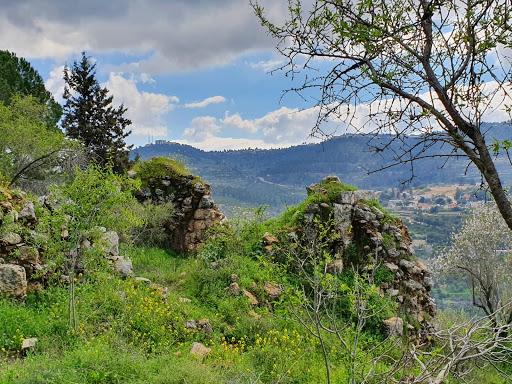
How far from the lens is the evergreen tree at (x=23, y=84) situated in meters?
22.2

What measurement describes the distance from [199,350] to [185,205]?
8.58 m

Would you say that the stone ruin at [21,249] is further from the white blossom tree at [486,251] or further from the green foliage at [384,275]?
the white blossom tree at [486,251]

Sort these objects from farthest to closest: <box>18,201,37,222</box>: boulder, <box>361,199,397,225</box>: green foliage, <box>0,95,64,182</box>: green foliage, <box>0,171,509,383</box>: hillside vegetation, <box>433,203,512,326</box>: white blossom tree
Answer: <box>0,95,64,182</box>: green foliage, <box>433,203,512,326</box>: white blossom tree, <box>361,199,397,225</box>: green foliage, <box>18,201,37,222</box>: boulder, <box>0,171,509,383</box>: hillside vegetation

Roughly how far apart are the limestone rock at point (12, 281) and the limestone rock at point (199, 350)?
363cm

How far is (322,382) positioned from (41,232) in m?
5.97

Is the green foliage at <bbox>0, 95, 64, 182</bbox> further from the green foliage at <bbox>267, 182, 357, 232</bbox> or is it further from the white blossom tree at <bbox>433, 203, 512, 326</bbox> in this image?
the white blossom tree at <bbox>433, 203, 512, 326</bbox>

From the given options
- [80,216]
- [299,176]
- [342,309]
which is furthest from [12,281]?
[299,176]

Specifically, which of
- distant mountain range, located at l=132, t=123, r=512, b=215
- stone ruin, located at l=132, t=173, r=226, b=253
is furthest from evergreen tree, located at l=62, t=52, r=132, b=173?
distant mountain range, located at l=132, t=123, r=512, b=215

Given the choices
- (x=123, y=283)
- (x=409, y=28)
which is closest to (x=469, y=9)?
(x=409, y=28)

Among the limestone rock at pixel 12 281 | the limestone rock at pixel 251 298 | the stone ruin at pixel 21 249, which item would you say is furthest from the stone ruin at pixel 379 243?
the limestone rock at pixel 12 281

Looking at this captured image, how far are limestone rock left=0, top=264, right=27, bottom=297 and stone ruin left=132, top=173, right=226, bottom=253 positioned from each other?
7142 mm

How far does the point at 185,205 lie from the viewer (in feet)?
48.6

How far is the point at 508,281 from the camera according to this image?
56.8 ft

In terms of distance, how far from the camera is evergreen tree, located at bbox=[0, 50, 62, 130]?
22.2 m
